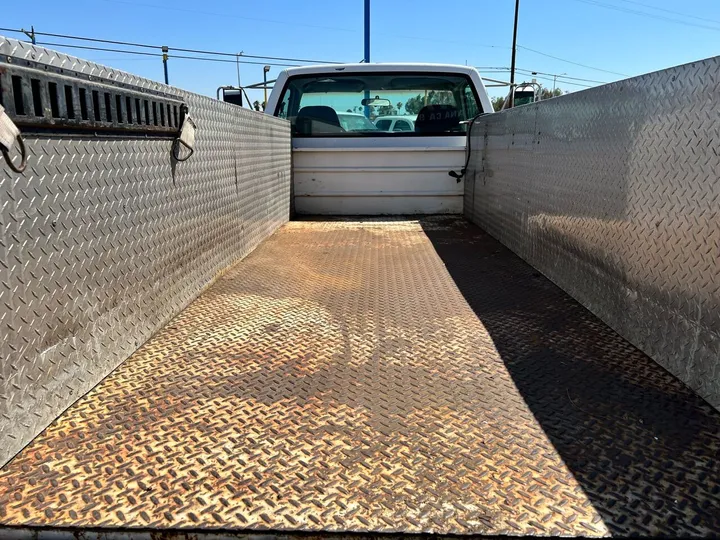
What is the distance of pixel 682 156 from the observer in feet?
6.53

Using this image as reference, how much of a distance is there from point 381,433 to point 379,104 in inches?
184

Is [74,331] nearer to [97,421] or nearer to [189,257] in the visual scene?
[97,421]

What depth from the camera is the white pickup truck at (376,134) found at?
5504 mm

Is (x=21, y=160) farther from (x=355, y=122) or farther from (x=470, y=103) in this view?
(x=470, y=103)

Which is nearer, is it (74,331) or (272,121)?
(74,331)

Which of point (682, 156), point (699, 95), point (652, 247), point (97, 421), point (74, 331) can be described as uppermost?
point (699, 95)

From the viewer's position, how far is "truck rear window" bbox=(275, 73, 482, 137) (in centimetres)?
559

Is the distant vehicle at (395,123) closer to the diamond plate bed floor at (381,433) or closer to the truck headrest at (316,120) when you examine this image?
the truck headrest at (316,120)

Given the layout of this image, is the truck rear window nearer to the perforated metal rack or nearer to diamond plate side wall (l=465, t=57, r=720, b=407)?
diamond plate side wall (l=465, t=57, r=720, b=407)

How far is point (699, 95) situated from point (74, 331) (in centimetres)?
229

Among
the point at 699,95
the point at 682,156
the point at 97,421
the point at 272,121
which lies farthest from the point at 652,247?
the point at 272,121

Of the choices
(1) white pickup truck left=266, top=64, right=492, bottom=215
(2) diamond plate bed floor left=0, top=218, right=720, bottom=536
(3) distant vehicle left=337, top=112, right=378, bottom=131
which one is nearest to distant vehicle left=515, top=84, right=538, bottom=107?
(1) white pickup truck left=266, top=64, right=492, bottom=215

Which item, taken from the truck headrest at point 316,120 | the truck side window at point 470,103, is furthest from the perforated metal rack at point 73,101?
the truck side window at point 470,103

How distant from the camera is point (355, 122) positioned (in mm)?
5660
